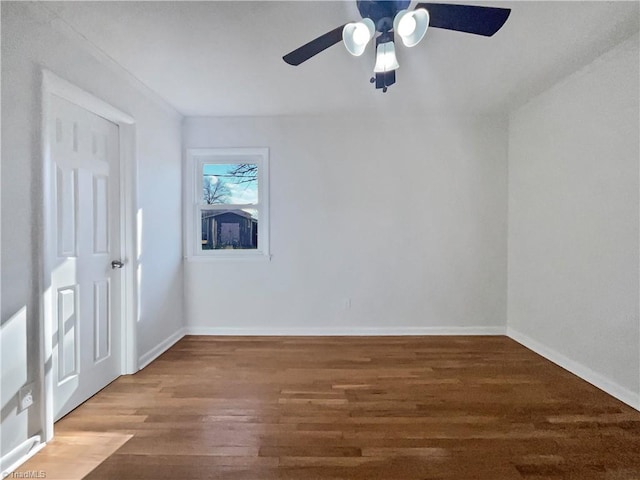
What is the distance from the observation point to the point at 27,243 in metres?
1.89

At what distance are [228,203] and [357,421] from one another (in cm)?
281

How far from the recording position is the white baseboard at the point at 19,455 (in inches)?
68.7

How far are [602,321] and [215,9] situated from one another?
3478mm

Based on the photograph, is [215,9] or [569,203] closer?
[215,9]

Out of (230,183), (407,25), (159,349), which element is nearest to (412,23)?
(407,25)

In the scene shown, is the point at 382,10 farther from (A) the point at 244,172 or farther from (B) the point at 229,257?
(B) the point at 229,257

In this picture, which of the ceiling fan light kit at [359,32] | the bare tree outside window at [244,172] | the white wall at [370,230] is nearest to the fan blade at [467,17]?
the ceiling fan light kit at [359,32]

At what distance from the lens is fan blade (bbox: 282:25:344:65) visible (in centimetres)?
175

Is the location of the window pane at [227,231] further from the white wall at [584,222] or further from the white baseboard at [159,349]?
the white wall at [584,222]

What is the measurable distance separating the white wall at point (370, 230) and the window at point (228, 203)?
0.13 m

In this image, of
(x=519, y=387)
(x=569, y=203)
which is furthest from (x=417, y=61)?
(x=519, y=387)

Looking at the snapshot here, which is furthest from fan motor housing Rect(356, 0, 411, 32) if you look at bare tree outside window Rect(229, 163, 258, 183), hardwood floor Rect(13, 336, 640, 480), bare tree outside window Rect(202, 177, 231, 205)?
bare tree outside window Rect(202, 177, 231, 205)

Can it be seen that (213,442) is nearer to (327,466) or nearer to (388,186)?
(327,466)

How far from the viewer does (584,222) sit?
→ 284 centimetres
